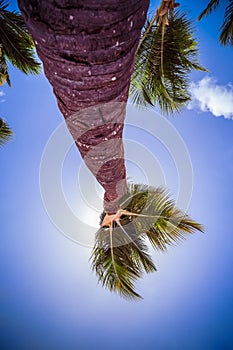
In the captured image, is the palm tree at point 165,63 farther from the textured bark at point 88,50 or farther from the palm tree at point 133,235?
the textured bark at point 88,50

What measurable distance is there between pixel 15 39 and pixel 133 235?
4028 mm

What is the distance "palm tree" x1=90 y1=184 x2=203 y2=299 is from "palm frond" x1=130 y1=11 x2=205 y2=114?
1.86 m

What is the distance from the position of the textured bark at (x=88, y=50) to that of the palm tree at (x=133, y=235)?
2772 millimetres

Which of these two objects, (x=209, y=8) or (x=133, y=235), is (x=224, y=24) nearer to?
(x=209, y=8)

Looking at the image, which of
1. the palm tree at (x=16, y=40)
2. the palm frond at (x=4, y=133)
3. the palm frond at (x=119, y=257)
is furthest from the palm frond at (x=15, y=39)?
the palm frond at (x=119, y=257)

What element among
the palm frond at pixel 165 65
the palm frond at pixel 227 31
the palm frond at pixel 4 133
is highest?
the palm frond at pixel 227 31

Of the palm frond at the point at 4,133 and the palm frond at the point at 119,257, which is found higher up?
the palm frond at the point at 4,133

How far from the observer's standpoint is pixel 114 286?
4578mm

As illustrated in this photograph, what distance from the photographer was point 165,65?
469cm

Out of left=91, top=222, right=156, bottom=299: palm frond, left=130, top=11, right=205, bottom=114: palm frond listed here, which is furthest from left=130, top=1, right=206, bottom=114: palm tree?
left=91, top=222, right=156, bottom=299: palm frond

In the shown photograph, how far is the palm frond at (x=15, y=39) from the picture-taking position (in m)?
4.54

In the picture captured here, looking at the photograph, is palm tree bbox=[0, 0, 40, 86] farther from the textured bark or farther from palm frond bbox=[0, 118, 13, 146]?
the textured bark

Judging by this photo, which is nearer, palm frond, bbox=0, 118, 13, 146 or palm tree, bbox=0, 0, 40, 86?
palm tree, bbox=0, 0, 40, 86

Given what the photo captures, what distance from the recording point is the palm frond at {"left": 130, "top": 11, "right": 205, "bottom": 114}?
14.6 ft
